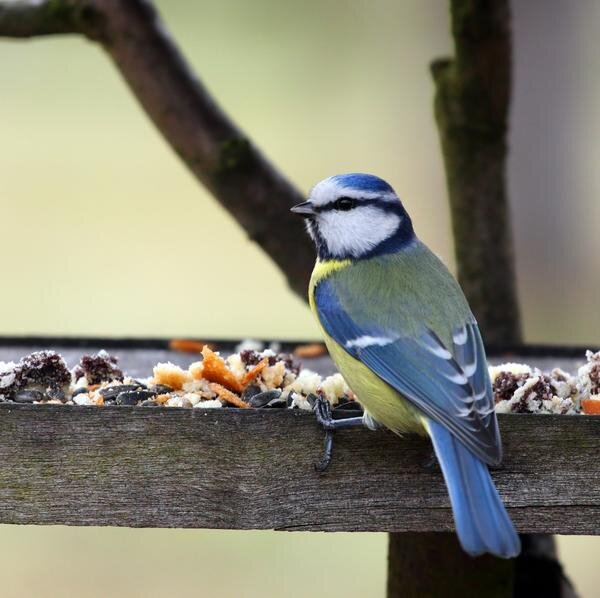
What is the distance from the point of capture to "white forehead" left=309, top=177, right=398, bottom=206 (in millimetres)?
2770

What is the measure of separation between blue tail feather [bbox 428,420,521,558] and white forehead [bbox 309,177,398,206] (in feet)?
2.34

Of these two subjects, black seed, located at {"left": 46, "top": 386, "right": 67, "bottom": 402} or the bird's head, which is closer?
black seed, located at {"left": 46, "top": 386, "right": 67, "bottom": 402}

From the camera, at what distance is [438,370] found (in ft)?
7.69

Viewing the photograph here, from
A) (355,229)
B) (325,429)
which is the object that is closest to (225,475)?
(325,429)

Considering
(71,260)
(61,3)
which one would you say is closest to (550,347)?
(61,3)

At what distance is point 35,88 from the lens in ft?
24.5

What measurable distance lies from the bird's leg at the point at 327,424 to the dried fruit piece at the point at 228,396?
0.28m

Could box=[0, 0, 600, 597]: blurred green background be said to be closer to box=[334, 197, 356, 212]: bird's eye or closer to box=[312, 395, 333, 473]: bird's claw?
box=[334, 197, 356, 212]: bird's eye

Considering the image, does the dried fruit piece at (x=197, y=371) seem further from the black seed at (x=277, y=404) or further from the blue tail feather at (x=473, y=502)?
the blue tail feather at (x=473, y=502)

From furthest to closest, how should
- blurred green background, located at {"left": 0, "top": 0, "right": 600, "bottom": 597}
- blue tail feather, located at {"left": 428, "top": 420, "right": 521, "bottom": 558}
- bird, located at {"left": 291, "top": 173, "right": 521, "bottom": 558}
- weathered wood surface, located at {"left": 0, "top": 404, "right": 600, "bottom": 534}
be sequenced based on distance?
blurred green background, located at {"left": 0, "top": 0, "right": 600, "bottom": 597} → weathered wood surface, located at {"left": 0, "top": 404, "right": 600, "bottom": 534} → bird, located at {"left": 291, "top": 173, "right": 521, "bottom": 558} → blue tail feather, located at {"left": 428, "top": 420, "right": 521, "bottom": 558}

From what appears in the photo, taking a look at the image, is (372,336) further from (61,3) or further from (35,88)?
(35,88)

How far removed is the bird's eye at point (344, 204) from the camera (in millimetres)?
2801

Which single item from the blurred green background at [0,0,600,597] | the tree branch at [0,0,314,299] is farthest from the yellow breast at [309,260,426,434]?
the blurred green background at [0,0,600,597]

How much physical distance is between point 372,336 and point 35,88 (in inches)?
219
